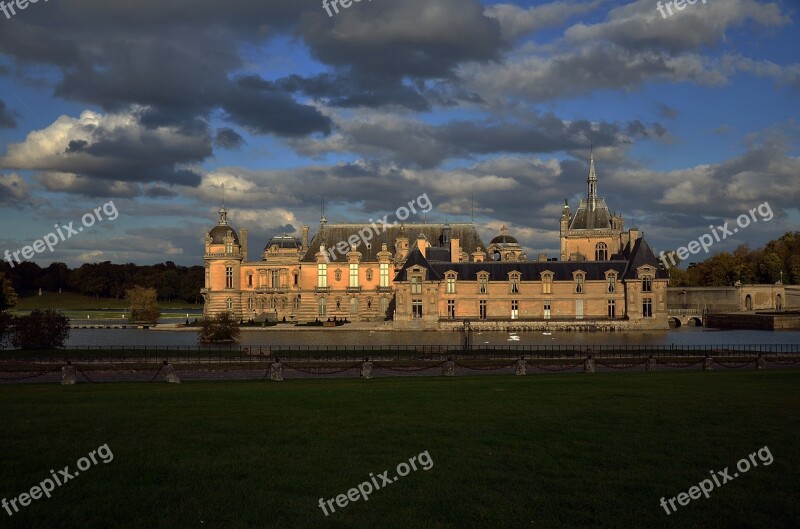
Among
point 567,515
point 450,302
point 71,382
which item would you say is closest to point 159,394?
point 71,382

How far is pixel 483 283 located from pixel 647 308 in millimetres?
16337

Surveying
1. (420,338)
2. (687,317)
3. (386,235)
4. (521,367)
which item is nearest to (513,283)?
(420,338)

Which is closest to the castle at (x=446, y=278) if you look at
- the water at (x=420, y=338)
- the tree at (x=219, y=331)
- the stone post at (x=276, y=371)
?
the water at (x=420, y=338)

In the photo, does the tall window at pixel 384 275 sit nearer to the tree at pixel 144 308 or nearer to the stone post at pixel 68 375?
the tree at pixel 144 308

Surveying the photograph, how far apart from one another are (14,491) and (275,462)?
3.71 m

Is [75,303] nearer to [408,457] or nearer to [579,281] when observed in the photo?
[579,281]

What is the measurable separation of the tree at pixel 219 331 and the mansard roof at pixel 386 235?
87.2ft

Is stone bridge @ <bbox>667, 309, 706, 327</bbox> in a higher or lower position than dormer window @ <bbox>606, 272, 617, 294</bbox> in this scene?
lower

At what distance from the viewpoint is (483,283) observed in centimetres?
7175

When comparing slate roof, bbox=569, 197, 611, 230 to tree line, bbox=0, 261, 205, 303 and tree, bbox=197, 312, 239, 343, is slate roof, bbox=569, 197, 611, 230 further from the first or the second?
tree line, bbox=0, 261, 205, 303

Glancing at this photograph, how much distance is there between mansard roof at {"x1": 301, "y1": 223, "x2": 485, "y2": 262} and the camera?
274 feet

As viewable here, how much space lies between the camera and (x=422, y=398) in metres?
18.7

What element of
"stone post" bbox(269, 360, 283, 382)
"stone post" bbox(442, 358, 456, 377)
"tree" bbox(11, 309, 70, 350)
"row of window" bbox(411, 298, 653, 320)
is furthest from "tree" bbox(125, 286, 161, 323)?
"stone post" bbox(442, 358, 456, 377)

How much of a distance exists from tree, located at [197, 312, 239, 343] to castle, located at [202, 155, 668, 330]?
19037 mm
